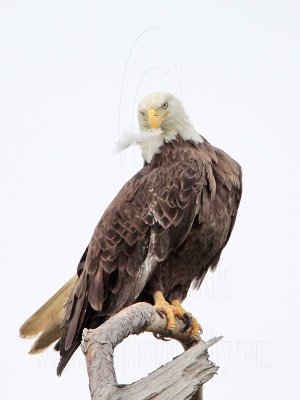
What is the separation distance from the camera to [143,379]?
508 centimetres

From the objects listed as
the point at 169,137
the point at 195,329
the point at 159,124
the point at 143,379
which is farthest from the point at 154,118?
the point at 143,379

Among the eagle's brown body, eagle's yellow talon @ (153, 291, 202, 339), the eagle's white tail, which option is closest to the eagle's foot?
eagle's yellow talon @ (153, 291, 202, 339)

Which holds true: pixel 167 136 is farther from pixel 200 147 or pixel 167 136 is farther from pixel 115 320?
pixel 115 320

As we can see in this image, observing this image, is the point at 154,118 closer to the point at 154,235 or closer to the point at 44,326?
the point at 154,235

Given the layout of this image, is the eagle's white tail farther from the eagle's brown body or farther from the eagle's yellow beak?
the eagle's yellow beak

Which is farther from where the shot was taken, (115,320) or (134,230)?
(134,230)

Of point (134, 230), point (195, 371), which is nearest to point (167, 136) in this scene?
point (134, 230)

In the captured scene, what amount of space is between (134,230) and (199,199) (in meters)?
0.53

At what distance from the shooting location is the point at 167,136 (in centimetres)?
798

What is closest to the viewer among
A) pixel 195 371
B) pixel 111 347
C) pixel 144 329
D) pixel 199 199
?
pixel 111 347

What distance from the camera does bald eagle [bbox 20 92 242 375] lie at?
7520mm

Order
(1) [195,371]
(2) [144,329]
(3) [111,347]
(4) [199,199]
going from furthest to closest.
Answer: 1. (4) [199,199]
2. (2) [144,329]
3. (1) [195,371]
4. (3) [111,347]

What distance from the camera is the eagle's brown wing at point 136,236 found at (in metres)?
7.52

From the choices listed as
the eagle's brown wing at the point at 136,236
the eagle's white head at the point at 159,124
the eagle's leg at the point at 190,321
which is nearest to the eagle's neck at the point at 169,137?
the eagle's white head at the point at 159,124
